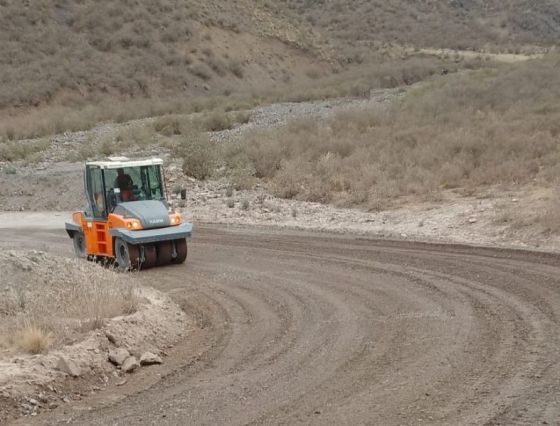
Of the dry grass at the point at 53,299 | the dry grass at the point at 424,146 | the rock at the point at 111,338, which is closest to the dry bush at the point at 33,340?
the dry grass at the point at 53,299

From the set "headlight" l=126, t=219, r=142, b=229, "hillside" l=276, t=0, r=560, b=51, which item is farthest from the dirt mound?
"hillside" l=276, t=0, r=560, b=51

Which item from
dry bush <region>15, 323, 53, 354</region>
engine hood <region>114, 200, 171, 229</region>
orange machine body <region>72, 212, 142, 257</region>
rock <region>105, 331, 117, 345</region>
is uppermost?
engine hood <region>114, 200, 171, 229</region>

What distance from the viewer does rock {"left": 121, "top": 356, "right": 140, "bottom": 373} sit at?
30.7 ft

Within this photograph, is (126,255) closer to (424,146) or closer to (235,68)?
(424,146)

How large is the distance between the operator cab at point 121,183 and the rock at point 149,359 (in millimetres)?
7263

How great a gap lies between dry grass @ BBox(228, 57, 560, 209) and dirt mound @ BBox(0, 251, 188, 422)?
11.6 m

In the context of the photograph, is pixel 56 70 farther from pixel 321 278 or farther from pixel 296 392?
pixel 296 392

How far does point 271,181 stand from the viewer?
90.6 ft

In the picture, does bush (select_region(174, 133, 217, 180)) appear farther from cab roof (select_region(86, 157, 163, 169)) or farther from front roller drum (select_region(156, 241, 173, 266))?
front roller drum (select_region(156, 241, 173, 266))

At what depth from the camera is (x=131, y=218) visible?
1591 cm

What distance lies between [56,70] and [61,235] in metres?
33.0

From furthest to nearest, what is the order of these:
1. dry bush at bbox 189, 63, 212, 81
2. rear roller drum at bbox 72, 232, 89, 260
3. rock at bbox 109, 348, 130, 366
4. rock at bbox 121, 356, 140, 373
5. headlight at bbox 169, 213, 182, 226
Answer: dry bush at bbox 189, 63, 212, 81 < rear roller drum at bbox 72, 232, 89, 260 < headlight at bbox 169, 213, 182, 226 < rock at bbox 109, 348, 130, 366 < rock at bbox 121, 356, 140, 373

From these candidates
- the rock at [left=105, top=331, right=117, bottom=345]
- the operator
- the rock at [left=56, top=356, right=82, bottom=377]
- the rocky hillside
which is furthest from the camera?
the rocky hillside

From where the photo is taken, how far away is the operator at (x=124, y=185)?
16688 millimetres
